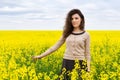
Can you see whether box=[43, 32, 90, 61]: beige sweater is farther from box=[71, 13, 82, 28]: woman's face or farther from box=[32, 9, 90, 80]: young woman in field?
box=[71, 13, 82, 28]: woman's face

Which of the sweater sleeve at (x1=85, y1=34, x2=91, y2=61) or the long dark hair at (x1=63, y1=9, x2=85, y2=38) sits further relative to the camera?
the long dark hair at (x1=63, y1=9, x2=85, y2=38)

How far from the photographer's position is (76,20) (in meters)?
5.51

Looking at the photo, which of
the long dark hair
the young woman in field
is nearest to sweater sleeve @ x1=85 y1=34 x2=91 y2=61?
the young woman in field

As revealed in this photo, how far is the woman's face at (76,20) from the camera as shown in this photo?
550cm

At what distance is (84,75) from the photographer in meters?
4.47

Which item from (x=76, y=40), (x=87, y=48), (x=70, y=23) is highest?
(x=70, y=23)

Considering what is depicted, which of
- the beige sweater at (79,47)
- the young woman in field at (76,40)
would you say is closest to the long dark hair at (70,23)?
the young woman in field at (76,40)

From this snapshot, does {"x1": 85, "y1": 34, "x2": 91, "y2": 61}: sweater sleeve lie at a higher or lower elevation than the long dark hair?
lower

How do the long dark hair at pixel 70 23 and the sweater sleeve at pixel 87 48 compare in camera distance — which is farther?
the long dark hair at pixel 70 23

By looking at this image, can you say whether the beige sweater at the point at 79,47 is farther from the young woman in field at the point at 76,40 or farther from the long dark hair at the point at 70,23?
the long dark hair at the point at 70,23

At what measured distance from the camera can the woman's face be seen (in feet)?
18.0

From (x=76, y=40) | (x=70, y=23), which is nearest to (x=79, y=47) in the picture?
(x=76, y=40)

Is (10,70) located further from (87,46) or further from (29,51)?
(29,51)

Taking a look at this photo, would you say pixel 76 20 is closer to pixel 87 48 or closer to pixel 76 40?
pixel 76 40
